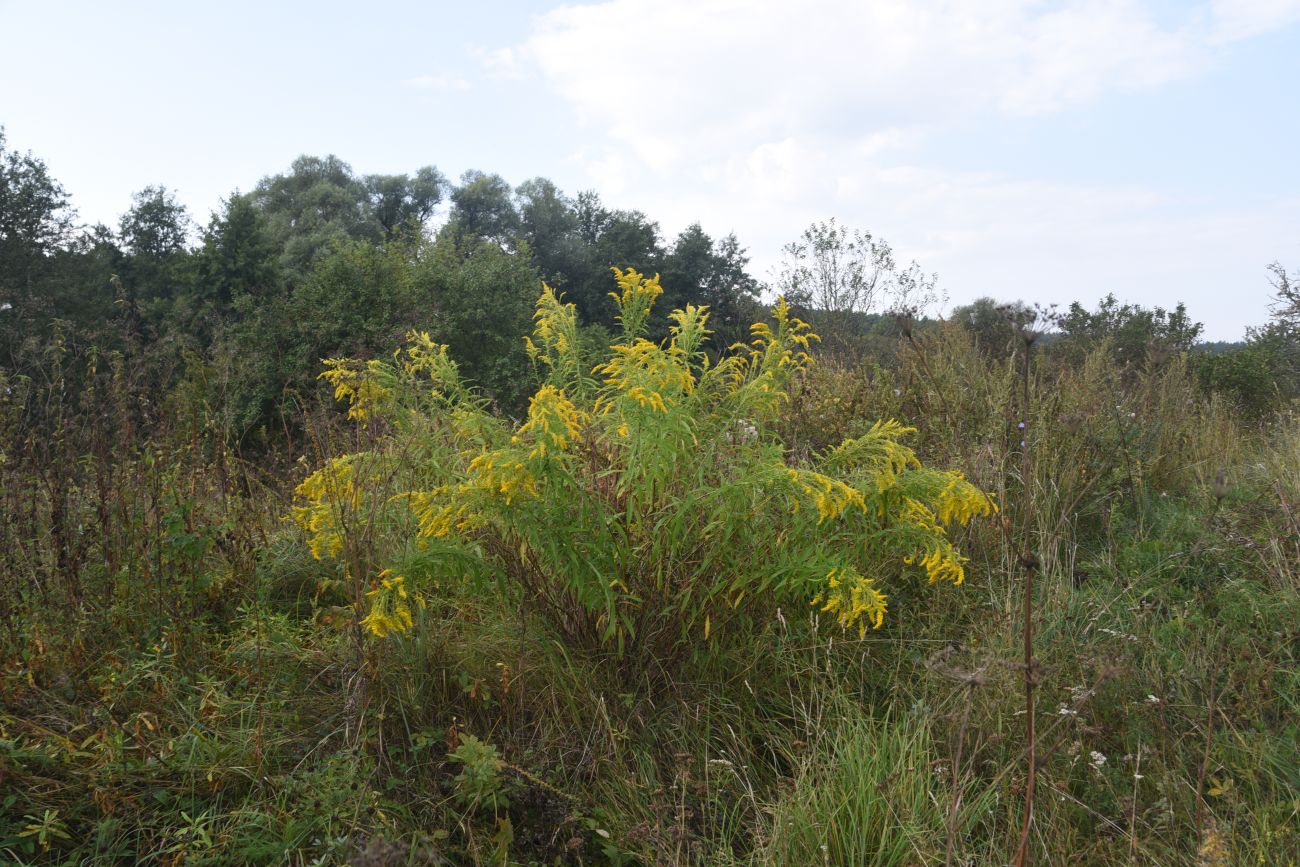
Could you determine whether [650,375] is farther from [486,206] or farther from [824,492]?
[486,206]

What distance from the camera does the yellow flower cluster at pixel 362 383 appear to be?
2.92 m

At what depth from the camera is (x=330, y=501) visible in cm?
287

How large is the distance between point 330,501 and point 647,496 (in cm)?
113

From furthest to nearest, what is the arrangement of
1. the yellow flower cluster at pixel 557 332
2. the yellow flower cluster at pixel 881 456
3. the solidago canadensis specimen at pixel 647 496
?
the yellow flower cluster at pixel 557 332 → the yellow flower cluster at pixel 881 456 → the solidago canadensis specimen at pixel 647 496

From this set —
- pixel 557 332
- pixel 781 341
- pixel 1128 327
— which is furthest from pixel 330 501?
pixel 1128 327

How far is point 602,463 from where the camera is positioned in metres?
2.87

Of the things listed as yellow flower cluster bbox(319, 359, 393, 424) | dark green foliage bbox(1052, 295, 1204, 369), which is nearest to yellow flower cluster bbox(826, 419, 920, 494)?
yellow flower cluster bbox(319, 359, 393, 424)

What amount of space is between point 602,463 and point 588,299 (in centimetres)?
3473

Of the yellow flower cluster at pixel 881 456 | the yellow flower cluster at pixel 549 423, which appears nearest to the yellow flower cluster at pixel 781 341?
the yellow flower cluster at pixel 881 456

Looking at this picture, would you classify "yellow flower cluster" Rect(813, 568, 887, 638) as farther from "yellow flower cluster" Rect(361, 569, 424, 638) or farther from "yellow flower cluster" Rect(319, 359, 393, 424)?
"yellow flower cluster" Rect(319, 359, 393, 424)

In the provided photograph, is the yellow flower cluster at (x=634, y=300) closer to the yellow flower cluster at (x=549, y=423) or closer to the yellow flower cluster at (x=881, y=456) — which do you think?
the yellow flower cluster at (x=549, y=423)

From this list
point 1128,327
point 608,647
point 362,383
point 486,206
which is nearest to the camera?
point 608,647

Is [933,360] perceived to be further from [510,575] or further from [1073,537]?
[510,575]

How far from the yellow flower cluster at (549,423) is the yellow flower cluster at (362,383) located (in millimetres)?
675
